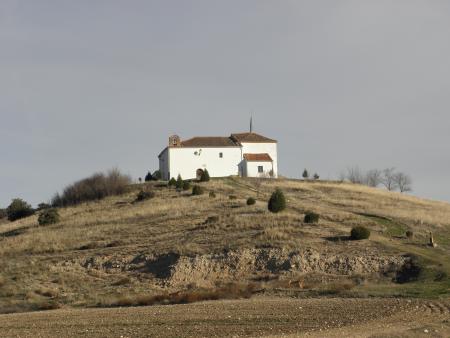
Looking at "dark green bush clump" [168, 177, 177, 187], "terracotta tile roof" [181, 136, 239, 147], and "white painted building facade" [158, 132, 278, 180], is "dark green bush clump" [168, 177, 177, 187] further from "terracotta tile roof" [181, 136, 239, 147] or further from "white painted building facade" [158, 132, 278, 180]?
"terracotta tile roof" [181, 136, 239, 147]

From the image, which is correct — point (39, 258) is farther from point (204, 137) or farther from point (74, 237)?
point (204, 137)

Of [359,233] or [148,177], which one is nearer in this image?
[359,233]

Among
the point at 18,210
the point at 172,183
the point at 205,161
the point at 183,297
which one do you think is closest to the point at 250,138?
the point at 205,161

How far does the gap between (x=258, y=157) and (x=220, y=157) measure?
13.2 ft

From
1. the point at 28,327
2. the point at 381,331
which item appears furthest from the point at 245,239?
the point at 381,331

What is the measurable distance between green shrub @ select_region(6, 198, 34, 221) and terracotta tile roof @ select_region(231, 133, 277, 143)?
22477mm

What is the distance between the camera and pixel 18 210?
2564 inches

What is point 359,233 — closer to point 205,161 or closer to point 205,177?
point 205,177

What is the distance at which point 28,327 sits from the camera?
20.9 m

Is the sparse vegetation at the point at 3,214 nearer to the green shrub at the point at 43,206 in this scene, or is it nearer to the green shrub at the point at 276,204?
the green shrub at the point at 43,206

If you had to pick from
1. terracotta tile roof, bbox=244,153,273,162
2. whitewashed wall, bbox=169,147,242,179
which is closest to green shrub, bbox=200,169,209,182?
whitewashed wall, bbox=169,147,242,179

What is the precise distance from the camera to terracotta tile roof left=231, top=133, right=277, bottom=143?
72.2 metres

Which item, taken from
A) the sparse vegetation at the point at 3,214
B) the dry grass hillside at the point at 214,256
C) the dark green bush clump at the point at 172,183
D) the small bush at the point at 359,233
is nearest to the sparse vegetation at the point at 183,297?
the dry grass hillside at the point at 214,256

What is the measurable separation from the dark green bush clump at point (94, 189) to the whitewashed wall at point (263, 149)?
41.8 ft
